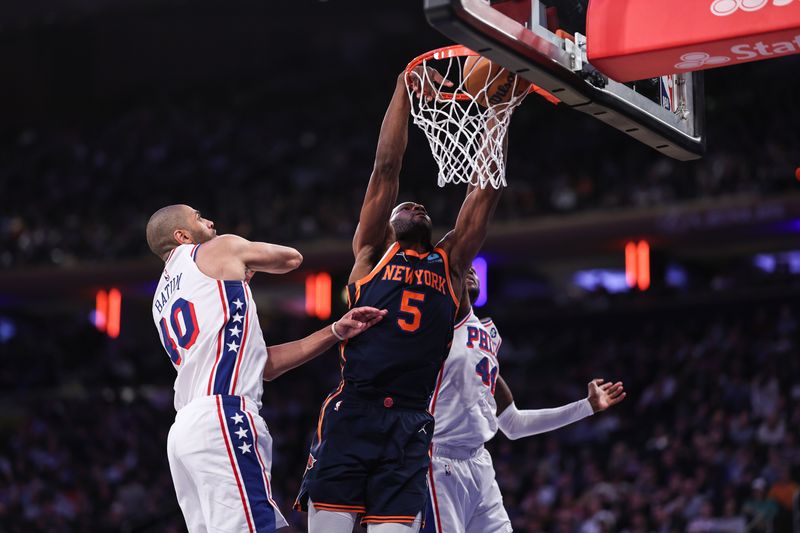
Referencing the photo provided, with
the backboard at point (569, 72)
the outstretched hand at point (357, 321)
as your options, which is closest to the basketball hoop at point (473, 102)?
the backboard at point (569, 72)

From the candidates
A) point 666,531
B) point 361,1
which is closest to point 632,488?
point 666,531

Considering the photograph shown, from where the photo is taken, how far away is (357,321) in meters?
4.67

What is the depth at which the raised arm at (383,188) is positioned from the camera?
486cm

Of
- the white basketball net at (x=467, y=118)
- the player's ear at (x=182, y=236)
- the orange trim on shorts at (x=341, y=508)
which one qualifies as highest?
the white basketball net at (x=467, y=118)

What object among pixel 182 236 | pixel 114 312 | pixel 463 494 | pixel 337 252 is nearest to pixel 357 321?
pixel 182 236

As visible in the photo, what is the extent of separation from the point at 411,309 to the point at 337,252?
13974mm

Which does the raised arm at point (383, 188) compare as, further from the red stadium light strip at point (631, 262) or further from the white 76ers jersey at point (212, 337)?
the red stadium light strip at point (631, 262)

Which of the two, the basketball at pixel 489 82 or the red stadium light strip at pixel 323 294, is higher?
the basketball at pixel 489 82

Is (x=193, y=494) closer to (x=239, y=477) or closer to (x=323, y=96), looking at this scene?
(x=239, y=477)

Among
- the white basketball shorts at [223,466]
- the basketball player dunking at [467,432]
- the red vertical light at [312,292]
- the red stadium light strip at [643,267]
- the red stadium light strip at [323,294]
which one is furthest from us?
the red vertical light at [312,292]

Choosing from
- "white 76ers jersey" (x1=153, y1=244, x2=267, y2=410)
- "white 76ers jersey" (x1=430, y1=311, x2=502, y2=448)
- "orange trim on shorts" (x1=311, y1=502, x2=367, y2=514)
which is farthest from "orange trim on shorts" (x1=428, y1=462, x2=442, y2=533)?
"white 76ers jersey" (x1=153, y1=244, x2=267, y2=410)

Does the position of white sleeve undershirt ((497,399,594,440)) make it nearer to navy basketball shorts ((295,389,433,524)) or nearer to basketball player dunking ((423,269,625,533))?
basketball player dunking ((423,269,625,533))

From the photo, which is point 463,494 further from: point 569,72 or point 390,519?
point 569,72

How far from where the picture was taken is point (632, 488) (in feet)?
39.6
